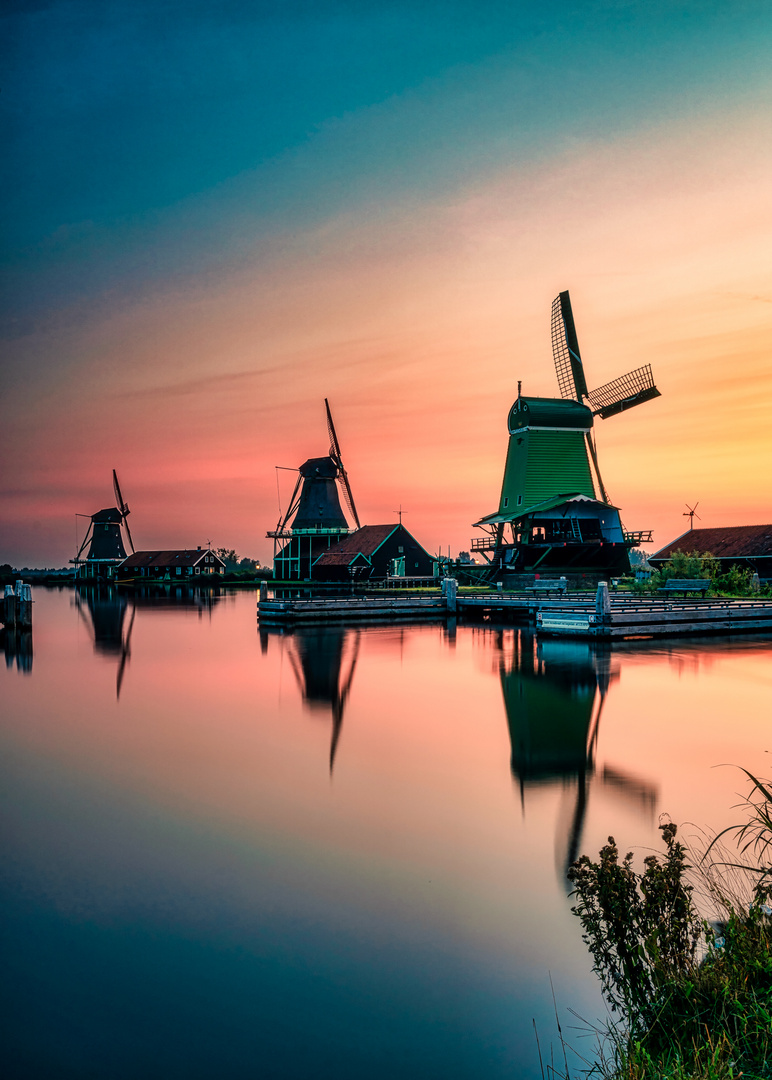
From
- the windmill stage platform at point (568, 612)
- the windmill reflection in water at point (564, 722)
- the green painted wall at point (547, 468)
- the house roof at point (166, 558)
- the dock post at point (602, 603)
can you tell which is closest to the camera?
the windmill reflection in water at point (564, 722)

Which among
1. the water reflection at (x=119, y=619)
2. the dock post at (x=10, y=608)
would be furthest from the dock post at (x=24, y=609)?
the water reflection at (x=119, y=619)

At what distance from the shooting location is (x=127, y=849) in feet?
26.8

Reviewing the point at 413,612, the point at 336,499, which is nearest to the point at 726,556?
the point at 413,612

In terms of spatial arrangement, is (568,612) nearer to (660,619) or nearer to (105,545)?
(660,619)

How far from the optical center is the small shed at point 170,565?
8594 cm

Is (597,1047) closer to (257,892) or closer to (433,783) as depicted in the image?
(257,892)

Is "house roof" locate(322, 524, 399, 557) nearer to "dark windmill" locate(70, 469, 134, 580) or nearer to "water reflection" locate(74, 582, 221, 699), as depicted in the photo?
"water reflection" locate(74, 582, 221, 699)

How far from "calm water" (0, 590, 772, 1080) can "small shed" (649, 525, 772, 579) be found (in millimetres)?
23546

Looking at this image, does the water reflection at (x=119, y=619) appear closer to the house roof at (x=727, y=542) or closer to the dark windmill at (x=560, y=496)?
the dark windmill at (x=560, y=496)

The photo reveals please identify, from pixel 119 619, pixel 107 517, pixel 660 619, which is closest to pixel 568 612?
pixel 660 619

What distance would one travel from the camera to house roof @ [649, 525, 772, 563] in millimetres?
39978

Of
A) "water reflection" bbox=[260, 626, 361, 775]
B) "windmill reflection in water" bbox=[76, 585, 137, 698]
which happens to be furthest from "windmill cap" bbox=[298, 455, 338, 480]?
"water reflection" bbox=[260, 626, 361, 775]

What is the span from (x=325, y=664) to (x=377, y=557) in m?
26.4

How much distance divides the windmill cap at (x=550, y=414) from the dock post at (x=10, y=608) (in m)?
25.8
